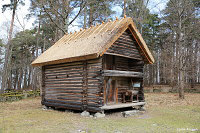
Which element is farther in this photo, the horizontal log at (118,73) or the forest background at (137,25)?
the forest background at (137,25)

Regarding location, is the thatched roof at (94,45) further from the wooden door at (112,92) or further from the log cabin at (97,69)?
the wooden door at (112,92)

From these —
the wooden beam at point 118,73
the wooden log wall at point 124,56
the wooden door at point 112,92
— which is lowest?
the wooden door at point 112,92

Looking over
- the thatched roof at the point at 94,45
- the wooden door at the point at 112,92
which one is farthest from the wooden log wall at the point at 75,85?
the wooden door at the point at 112,92

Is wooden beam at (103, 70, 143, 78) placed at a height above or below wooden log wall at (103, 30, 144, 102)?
below

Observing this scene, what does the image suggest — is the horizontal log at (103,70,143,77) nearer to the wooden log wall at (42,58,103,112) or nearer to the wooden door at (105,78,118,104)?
the wooden log wall at (42,58,103,112)

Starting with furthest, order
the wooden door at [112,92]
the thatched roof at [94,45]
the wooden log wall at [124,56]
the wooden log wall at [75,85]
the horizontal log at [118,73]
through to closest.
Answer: the wooden door at [112,92] < the wooden log wall at [124,56] < the wooden log wall at [75,85] < the horizontal log at [118,73] < the thatched roof at [94,45]

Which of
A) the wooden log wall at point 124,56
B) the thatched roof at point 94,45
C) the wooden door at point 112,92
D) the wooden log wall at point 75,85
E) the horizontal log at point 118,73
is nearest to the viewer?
the thatched roof at point 94,45

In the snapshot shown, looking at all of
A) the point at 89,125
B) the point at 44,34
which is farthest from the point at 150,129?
the point at 44,34

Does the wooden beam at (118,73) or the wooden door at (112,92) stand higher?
the wooden beam at (118,73)

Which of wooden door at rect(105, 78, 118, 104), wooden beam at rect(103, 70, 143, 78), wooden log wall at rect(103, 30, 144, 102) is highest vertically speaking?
wooden log wall at rect(103, 30, 144, 102)

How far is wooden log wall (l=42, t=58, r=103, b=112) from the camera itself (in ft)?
37.2

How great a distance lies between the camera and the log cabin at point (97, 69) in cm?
1127

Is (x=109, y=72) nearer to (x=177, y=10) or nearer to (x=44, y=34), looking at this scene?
(x=177, y=10)

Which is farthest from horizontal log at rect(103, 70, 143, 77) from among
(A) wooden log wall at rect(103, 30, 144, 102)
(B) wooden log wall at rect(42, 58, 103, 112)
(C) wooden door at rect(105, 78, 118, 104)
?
(C) wooden door at rect(105, 78, 118, 104)
